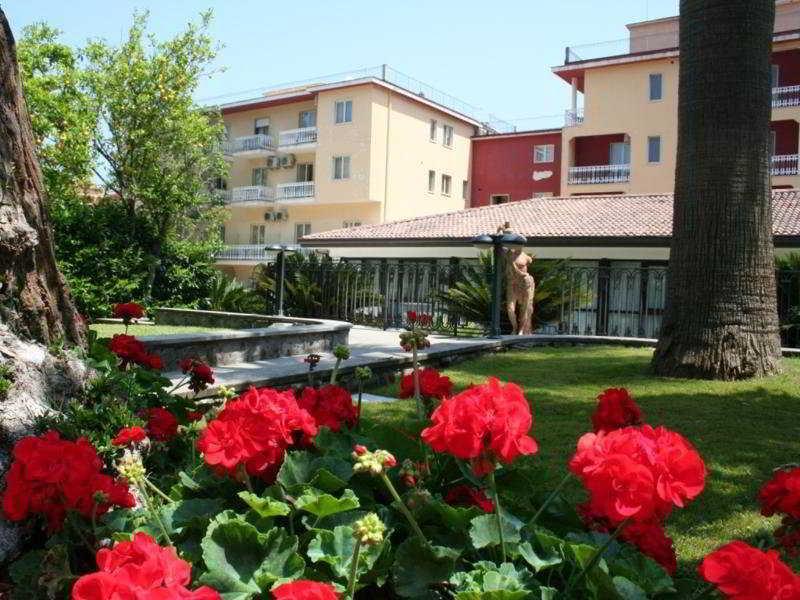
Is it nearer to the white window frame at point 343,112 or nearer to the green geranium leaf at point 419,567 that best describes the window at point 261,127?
the white window frame at point 343,112

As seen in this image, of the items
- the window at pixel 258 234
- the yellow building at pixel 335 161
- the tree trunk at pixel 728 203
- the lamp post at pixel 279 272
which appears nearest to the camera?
the tree trunk at pixel 728 203

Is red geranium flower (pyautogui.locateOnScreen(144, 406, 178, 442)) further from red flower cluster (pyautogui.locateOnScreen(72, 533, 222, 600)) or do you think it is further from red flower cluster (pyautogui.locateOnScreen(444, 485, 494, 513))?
red flower cluster (pyautogui.locateOnScreen(72, 533, 222, 600))

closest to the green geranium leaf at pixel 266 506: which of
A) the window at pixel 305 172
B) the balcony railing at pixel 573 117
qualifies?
the balcony railing at pixel 573 117

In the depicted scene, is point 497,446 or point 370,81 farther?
point 370,81

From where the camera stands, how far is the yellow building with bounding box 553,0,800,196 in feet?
98.1

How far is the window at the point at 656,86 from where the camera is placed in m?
31.9

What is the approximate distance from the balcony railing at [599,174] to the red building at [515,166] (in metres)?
1.80

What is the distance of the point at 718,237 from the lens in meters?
8.02

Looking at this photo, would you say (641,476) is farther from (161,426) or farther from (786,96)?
(786,96)

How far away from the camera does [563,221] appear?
2303cm

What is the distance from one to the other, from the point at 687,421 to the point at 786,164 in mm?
27900

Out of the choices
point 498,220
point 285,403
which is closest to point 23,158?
point 285,403

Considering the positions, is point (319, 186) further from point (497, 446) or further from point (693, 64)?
point (497, 446)

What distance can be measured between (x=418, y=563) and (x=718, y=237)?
7317mm
